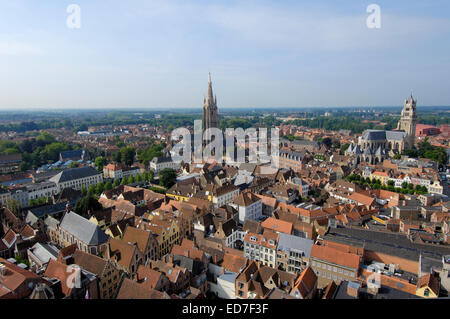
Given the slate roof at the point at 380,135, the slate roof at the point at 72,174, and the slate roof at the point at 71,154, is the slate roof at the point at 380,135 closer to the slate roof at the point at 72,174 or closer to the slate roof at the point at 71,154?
the slate roof at the point at 72,174

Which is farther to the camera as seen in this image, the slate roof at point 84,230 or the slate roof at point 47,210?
the slate roof at point 47,210

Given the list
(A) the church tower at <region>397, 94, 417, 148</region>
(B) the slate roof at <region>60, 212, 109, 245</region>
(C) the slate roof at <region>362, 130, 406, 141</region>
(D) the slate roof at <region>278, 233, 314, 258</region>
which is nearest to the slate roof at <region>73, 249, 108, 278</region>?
(B) the slate roof at <region>60, 212, 109, 245</region>

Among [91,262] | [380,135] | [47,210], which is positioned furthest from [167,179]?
[380,135]

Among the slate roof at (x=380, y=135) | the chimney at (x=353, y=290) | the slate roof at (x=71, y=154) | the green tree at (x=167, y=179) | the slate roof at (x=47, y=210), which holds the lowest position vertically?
the slate roof at (x=47, y=210)

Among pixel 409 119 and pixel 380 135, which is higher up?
pixel 409 119

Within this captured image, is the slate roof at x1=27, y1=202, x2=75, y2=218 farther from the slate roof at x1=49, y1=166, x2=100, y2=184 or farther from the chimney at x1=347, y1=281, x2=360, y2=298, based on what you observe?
the chimney at x1=347, y1=281, x2=360, y2=298

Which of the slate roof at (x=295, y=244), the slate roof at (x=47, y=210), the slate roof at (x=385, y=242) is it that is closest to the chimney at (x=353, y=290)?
the slate roof at (x=295, y=244)

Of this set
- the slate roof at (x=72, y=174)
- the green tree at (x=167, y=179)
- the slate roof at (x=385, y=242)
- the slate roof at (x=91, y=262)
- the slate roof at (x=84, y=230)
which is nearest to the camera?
the slate roof at (x=91, y=262)

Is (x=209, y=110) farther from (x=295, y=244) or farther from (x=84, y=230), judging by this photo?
(x=295, y=244)

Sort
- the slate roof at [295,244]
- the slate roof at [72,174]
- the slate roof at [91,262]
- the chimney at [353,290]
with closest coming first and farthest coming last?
the chimney at [353,290], the slate roof at [91,262], the slate roof at [295,244], the slate roof at [72,174]
